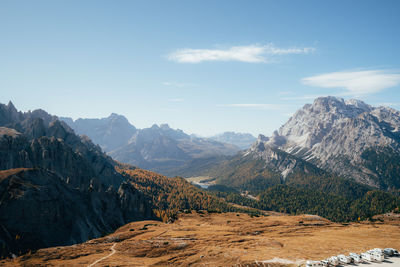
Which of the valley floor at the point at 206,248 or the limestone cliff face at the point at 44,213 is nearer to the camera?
the valley floor at the point at 206,248

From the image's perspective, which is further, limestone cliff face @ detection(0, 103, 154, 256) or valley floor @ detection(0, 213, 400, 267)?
limestone cliff face @ detection(0, 103, 154, 256)

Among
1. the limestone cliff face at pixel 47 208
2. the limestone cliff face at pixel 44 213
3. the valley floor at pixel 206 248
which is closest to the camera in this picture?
the valley floor at pixel 206 248

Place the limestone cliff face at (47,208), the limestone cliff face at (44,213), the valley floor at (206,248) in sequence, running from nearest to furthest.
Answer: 1. the valley floor at (206,248)
2. the limestone cliff face at (44,213)
3. the limestone cliff face at (47,208)

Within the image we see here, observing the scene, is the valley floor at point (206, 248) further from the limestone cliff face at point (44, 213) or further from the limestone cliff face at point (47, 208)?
the limestone cliff face at point (47, 208)

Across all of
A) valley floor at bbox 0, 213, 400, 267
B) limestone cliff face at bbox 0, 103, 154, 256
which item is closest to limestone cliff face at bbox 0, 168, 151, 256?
limestone cliff face at bbox 0, 103, 154, 256

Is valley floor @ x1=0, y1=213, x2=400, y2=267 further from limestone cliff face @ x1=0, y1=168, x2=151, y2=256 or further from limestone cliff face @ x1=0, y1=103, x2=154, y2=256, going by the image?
limestone cliff face @ x1=0, y1=103, x2=154, y2=256

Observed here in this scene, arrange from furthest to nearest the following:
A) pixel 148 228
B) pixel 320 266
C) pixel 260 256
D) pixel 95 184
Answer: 1. pixel 95 184
2. pixel 148 228
3. pixel 260 256
4. pixel 320 266

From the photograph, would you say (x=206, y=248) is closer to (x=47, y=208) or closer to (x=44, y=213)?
(x=44, y=213)

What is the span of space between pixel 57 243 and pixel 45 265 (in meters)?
46.1

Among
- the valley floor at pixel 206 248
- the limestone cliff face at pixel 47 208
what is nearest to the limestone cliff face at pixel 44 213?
the limestone cliff face at pixel 47 208

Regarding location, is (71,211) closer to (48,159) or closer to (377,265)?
(48,159)

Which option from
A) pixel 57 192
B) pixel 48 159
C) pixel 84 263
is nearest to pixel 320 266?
pixel 84 263

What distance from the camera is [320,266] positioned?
203 ft

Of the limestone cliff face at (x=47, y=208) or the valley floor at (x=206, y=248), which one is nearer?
the valley floor at (x=206, y=248)
